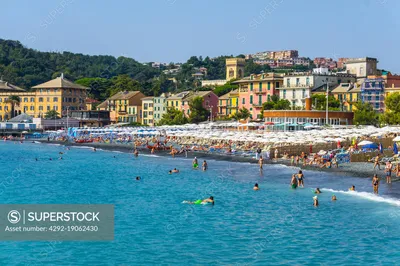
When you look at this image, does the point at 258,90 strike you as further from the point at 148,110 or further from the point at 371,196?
the point at 371,196

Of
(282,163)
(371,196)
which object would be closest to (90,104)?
(282,163)

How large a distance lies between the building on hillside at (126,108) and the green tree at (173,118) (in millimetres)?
17043

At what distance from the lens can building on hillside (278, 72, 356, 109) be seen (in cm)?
10219

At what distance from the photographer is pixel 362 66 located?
4503 inches

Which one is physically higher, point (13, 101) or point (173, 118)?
point (13, 101)

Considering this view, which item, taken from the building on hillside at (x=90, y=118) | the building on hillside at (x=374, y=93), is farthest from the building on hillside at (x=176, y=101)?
the building on hillside at (x=374, y=93)

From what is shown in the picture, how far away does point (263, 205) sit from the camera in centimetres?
3659

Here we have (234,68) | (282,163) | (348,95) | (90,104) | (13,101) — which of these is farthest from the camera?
(234,68)

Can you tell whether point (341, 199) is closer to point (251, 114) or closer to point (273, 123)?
point (273, 123)

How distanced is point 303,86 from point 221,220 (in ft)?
239

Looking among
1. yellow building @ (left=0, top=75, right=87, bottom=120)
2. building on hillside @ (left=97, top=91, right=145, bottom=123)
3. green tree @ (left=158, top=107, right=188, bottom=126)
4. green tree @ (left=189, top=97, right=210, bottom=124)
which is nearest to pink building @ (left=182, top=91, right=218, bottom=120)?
green tree @ (left=158, top=107, right=188, bottom=126)

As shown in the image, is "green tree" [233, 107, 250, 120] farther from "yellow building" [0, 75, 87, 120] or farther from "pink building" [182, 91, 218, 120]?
"yellow building" [0, 75, 87, 120]

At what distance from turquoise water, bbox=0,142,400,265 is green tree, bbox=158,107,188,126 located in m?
57.4

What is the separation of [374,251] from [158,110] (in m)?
104
